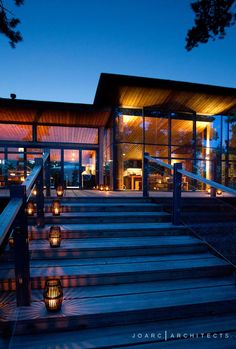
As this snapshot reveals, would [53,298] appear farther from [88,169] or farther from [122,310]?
[88,169]

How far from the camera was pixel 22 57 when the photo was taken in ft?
85.5

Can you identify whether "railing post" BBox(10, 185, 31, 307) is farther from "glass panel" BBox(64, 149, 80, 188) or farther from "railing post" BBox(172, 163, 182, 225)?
"glass panel" BBox(64, 149, 80, 188)

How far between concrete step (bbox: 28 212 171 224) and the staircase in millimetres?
17

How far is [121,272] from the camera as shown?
2307 millimetres

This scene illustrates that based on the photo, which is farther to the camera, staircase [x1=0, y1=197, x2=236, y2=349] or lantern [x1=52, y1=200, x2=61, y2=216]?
lantern [x1=52, y1=200, x2=61, y2=216]

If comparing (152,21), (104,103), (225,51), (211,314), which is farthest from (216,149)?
(225,51)

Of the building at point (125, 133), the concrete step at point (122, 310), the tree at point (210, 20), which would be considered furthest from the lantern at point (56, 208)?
the building at point (125, 133)

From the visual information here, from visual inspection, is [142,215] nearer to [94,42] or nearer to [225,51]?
[94,42]

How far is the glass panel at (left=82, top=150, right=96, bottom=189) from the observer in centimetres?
1062

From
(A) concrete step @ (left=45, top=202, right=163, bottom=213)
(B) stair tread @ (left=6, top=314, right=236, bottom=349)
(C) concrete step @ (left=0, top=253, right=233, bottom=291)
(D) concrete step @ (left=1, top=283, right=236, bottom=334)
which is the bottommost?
(B) stair tread @ (left=6, top=314, right=236, bottom=349)

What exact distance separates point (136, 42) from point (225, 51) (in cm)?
1225

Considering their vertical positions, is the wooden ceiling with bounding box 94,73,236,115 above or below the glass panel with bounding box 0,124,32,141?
above

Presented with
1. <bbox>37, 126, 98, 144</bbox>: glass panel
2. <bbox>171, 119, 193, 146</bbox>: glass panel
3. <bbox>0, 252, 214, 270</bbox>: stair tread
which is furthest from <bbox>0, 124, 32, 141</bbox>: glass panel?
<bbox>0, 252, 214, 270</bbox>: stair tread

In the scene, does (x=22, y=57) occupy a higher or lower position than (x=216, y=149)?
higher
